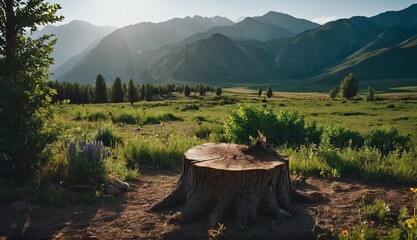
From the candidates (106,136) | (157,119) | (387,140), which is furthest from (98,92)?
(387,140)

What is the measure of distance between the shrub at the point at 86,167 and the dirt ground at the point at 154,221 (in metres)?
0.69

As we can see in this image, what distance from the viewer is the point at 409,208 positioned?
240 inches

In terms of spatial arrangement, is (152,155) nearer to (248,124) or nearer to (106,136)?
(106,136)

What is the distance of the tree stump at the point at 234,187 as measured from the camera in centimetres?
547

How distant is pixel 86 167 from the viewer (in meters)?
6.92

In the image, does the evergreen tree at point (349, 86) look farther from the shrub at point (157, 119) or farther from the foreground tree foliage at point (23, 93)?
the foreground tree foliage at point (23, 93)

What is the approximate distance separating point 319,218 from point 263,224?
1031mm

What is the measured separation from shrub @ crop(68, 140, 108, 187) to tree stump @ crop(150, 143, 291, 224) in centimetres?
167

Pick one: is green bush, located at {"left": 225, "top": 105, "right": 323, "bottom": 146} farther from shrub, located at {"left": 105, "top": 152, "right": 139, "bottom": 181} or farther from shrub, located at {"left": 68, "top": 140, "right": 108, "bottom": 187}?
shrub, located at {"left": 68, "top": 140, "right": 108, "bottom": 187}

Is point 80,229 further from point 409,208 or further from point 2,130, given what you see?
point 409,208

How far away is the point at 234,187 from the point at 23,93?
4667 millimetres

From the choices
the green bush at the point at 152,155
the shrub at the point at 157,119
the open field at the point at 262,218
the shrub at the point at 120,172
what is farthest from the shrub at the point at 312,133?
the shrub at the point at 157,119

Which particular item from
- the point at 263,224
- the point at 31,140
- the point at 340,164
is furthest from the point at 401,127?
the point at 31,140

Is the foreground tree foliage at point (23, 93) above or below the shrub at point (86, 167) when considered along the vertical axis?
above
